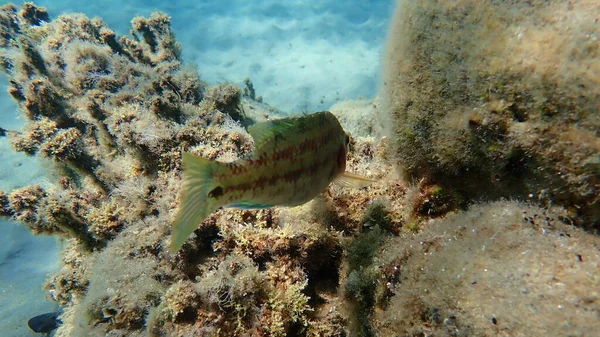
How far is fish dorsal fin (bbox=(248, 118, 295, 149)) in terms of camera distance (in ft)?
7.00

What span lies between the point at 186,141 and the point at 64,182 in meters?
2.58

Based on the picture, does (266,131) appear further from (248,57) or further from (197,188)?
(248,57)

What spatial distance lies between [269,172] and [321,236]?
108 centimetres

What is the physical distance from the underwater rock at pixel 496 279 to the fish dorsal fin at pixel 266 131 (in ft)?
4.06

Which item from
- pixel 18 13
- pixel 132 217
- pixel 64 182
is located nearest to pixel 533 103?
pixel 132 217

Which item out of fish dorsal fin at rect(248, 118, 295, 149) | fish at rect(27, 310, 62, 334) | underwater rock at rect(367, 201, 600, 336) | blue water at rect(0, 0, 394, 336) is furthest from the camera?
blue water at rect(0, 0, 394, 336)

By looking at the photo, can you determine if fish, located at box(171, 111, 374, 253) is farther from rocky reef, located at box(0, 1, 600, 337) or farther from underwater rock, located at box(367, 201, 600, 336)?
underwater rock, located at box(367, 201, 600, 336)

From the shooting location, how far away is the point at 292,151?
87.7 inches

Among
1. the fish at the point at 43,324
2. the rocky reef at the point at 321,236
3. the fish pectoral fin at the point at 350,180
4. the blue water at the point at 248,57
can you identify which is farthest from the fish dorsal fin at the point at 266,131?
the fish at the point at 43,324

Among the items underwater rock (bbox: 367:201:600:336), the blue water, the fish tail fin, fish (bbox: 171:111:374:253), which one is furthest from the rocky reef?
the blue water

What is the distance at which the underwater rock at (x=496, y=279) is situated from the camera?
1406 mm

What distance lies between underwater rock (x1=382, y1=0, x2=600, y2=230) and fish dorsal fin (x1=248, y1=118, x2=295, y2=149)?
1299 mm

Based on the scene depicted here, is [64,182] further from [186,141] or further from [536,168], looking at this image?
[536,168]

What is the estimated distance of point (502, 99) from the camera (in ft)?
7.29
